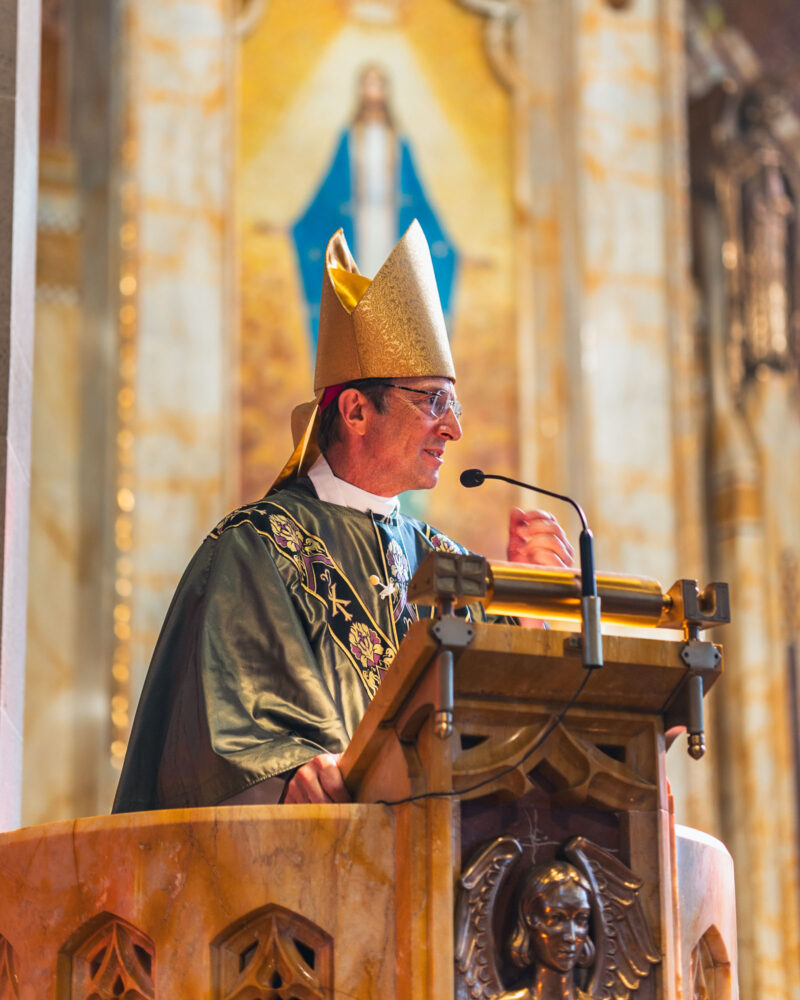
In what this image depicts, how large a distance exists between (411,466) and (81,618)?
4148 mm

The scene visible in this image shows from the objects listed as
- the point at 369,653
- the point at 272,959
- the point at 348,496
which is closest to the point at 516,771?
the point at 272,959

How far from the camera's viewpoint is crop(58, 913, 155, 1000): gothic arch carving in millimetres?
2594

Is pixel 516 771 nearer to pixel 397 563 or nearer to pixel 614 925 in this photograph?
pixel 614 925

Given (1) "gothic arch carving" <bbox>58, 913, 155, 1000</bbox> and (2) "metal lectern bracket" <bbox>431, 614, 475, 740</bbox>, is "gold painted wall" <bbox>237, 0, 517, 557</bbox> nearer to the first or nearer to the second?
(1) "gothic arch carving" <bbox>58, 913, 155, 1000</bbox>

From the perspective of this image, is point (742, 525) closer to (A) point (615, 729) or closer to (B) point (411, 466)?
(B) point (411, 466)

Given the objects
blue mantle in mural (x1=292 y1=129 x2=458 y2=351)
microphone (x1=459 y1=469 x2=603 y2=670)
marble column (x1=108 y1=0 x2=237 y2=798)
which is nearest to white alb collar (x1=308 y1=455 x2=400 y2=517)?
microphone (x1=459 y1=469 x2=603 y2=670)

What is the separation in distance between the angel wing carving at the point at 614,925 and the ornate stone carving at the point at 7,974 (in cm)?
96

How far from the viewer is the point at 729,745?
8.81 metres

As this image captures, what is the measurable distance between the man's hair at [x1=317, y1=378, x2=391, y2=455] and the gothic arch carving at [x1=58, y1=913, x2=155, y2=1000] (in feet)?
5.26

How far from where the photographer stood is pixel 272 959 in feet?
8.18

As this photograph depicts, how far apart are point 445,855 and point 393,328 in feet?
5.67

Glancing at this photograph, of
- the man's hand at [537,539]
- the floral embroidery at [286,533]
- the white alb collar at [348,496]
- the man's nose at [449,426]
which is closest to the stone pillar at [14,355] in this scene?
the floral embroidery at [286,533]

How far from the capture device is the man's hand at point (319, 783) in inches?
110

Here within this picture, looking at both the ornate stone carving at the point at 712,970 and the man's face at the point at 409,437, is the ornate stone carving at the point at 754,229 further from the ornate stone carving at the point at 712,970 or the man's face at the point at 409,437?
the ornate stone carving at the point at 712,970
